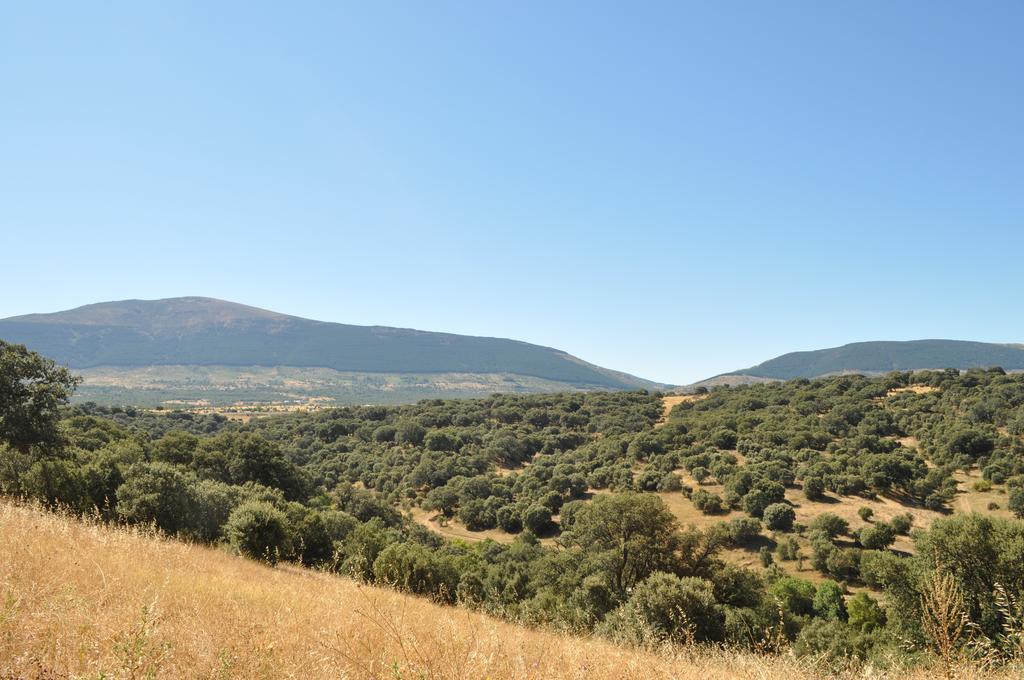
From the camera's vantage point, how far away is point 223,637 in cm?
473

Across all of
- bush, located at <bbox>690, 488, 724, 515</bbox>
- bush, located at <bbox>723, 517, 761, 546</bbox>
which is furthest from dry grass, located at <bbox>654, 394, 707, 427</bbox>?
bush, located at <bbox>723, 517, 761, 546</bbox>

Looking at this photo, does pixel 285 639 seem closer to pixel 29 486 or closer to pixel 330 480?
pixel 29 486

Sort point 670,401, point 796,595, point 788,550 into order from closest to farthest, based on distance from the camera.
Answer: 1. point 796,595
2. point 788,550
3. point 670,401

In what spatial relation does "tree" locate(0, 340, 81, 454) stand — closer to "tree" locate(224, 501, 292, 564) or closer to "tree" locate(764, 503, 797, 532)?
"tree" locate(224, 501, 292, 564)

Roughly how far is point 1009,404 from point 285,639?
3143 inches

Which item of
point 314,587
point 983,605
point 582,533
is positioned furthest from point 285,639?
point 582,533

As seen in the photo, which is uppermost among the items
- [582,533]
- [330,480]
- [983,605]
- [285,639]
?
[285,639]

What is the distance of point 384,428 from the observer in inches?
3142

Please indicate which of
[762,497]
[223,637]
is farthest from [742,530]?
[223,637]

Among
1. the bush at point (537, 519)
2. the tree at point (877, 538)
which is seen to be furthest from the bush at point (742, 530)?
the bush at point (537, 519)

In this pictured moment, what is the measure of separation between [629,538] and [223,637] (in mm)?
26685

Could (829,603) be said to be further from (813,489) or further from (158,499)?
(158,499)

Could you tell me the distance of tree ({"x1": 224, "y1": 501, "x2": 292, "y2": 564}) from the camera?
1708 centimetres

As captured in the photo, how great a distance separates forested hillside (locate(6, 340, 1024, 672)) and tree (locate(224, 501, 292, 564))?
0.29ft
